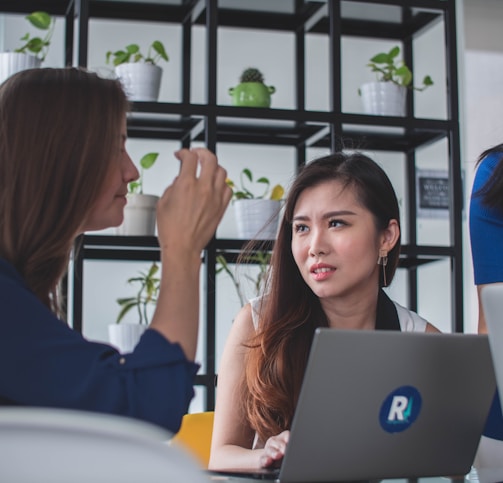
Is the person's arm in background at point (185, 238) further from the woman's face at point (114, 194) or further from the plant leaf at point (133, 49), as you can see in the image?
the plant leaf at point (133, 49)

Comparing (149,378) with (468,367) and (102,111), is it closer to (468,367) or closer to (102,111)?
(102,111)

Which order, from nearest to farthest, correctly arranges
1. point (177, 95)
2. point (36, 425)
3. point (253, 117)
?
point (36, 425) → point (253, 117) → point (177, 95)

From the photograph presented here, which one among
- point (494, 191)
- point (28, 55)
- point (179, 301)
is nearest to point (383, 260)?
point (494, 191)

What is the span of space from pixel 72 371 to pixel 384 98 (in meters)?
2.41

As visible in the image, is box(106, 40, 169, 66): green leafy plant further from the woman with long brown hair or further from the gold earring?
the woman with long brown hair

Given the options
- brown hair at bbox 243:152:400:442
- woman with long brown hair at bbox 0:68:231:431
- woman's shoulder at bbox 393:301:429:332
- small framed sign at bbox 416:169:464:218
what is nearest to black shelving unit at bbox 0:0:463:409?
small framed sign at bbox 416:169:464:218

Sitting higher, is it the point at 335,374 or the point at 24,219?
the point at 24,219

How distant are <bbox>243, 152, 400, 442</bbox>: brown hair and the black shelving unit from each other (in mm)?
730

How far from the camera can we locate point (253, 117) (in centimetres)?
302

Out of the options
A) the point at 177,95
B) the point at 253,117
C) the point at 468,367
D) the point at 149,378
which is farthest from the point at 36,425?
the point at 177,95

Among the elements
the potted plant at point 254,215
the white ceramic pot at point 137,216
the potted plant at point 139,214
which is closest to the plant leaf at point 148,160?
the potted plant at point 139,214

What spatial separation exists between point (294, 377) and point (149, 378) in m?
0.99

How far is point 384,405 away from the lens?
1.26m

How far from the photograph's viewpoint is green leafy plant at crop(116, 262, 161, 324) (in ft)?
9.80
